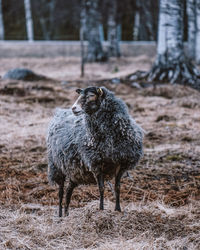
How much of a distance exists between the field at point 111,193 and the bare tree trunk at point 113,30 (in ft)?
45.2

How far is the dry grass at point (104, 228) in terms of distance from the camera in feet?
11.5

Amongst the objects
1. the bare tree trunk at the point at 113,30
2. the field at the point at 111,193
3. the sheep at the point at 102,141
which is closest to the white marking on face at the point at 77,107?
the sheep at the point at 102,141

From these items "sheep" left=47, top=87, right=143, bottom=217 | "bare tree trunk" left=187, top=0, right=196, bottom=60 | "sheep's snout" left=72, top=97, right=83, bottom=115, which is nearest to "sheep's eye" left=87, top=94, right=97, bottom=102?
"sheep" left=47, top=87, right=143, bottom=217

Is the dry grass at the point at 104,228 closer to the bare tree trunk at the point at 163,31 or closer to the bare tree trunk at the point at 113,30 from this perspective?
the bare tree trunk at the point at 163,31

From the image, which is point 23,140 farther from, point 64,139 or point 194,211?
point 194,211

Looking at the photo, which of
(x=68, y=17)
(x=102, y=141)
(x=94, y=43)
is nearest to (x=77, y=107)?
(x=102, y=141)

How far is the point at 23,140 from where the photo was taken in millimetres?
7414

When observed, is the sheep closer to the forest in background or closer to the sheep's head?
the sheep's head

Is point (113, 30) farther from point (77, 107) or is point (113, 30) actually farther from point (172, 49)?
point (77, 107)

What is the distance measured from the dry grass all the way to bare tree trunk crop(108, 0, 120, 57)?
66.7 feet

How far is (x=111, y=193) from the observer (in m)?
5.12

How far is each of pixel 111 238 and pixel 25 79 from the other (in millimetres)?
11344

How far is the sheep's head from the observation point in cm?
368

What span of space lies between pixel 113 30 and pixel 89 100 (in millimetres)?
20681
